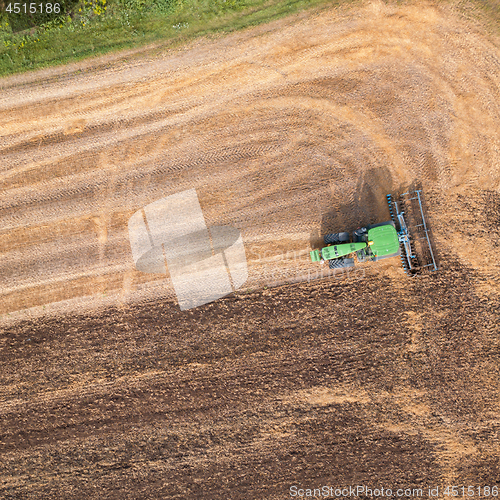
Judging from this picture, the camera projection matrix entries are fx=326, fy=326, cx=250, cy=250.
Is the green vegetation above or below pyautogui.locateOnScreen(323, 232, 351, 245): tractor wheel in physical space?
above

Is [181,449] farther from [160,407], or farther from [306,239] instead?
[306,239]

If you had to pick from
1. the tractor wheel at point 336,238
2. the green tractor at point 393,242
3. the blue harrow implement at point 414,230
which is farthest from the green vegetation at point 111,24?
the tractor wheel at point 336,238

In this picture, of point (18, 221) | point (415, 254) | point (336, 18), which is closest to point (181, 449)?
point (18, 221)

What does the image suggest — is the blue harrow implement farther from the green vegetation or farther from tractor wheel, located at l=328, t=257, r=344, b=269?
the green vegetation

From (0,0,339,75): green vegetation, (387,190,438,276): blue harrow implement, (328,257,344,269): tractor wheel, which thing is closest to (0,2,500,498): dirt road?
(387,190,438,276): blue harrow implement

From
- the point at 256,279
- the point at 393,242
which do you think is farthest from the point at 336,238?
the point at 256,279

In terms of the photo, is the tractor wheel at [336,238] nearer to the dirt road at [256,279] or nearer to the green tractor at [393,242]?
the green tractor at [393,242]
